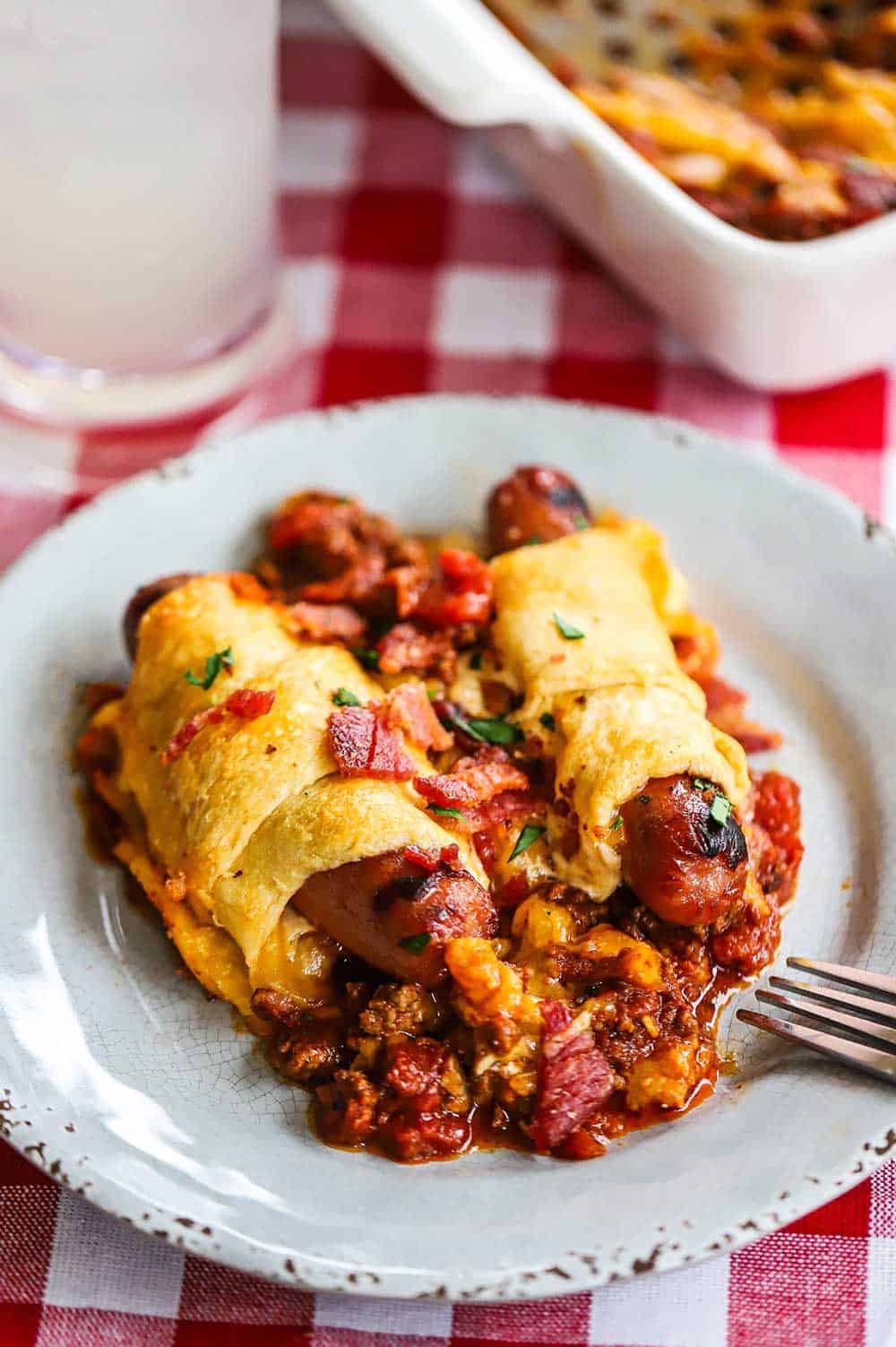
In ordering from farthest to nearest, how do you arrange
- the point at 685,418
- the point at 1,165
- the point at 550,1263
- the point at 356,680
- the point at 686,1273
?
the point at 685,418
the point at 1,165
the point at 356,680
the point at 686,1273
the point at 550,1263

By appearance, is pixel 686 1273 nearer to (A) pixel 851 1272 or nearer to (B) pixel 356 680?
(A) pixel 851 1272

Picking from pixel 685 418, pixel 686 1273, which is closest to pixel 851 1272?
pixel 686 1273

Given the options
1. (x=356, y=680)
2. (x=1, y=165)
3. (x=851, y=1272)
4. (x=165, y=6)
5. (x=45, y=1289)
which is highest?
(x=165, y=6)

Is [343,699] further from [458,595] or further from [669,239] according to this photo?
[669,239]

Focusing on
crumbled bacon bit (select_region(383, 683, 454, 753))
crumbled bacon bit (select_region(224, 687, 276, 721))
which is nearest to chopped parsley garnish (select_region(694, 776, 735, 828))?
crumbled bacon bit (select_region(383, 683, 454, 753))

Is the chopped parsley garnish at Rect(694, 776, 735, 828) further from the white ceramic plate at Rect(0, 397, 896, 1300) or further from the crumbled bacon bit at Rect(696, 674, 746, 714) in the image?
the crumbled bacon bit at Rect(696, 674, 746, 714)

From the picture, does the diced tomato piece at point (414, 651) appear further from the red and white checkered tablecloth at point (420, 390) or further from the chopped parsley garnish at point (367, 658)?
the red and white checkered tablecloth at point (420, 390)
